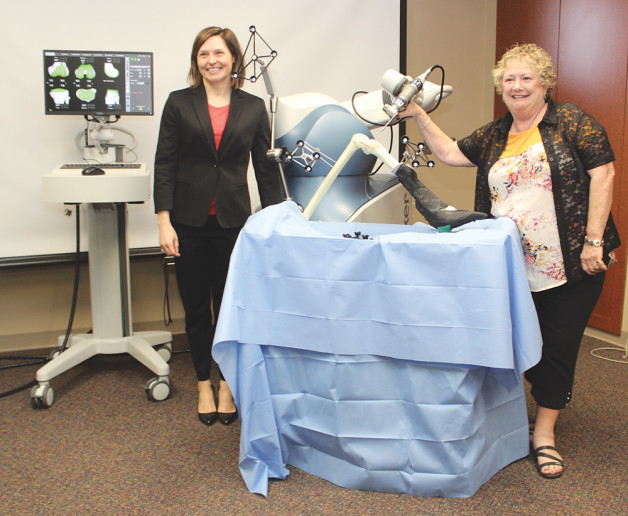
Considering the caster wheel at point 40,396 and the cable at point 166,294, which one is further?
the cable at point 166,294

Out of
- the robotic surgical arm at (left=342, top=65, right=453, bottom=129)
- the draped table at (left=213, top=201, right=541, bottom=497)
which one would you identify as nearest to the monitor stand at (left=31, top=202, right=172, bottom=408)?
the draped table at (left=213, top=201, right=541, bottom=497)

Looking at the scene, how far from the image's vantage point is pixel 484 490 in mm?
1666

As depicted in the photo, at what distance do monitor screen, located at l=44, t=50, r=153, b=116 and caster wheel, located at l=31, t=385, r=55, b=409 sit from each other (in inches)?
39.8

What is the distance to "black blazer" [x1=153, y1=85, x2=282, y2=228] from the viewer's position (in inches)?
77.9

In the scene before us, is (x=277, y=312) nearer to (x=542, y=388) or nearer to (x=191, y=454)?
(x=191, y=454)

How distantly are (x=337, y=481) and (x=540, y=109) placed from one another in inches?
45.5

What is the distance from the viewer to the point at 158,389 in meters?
2.30

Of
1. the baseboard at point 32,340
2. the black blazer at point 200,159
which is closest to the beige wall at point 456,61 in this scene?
the black blazer at point 200,159

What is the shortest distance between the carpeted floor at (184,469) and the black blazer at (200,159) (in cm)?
71

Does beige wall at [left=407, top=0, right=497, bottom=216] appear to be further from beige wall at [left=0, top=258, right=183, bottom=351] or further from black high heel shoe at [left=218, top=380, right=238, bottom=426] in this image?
black high heel shoe at [left=218, top=380, right=238, bottom=426]

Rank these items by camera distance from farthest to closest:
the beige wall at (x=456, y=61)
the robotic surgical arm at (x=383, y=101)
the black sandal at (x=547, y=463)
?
1. the beige wall at (x=456, y=61)
2. the robotic surgical arm at (x=383, y=101)
3. the black sandal at (x=547, y=463)

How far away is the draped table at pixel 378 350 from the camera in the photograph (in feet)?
4.85

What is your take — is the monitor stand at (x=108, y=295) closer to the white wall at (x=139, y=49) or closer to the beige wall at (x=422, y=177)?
the white wall at (x=139, y=49)

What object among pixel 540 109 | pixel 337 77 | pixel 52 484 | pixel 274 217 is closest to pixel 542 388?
pixel 540 109
